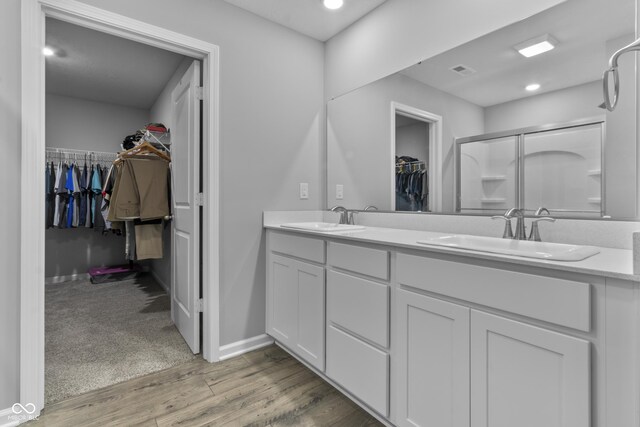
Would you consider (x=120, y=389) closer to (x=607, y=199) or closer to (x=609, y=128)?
(x=607, y=199)

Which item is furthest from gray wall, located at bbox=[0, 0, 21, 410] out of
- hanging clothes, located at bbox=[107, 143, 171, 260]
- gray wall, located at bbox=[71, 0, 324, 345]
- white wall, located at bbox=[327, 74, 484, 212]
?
white wall, located at bbox=[327, 74, 484, 212]

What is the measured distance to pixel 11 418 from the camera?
150 cm

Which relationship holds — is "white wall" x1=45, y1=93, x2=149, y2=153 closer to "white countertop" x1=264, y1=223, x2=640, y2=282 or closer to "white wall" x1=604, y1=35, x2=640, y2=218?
"white countertop" x1=264, y1=223, x2=640, y2=282

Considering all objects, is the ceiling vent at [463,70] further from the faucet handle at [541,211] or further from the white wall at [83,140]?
the white wall at [83,140]

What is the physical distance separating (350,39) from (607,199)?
196cm

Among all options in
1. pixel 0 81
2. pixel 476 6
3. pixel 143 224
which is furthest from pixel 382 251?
pixel 143 224

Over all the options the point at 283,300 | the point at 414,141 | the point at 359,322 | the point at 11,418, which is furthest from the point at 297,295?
the point at 11,418

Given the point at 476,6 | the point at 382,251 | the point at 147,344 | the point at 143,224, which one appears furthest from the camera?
the point at 143,224

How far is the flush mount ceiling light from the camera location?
1391 mm

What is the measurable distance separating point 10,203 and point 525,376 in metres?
2.27

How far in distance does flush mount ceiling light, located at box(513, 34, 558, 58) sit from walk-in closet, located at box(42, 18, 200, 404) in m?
1.96

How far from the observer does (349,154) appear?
8.02 ft

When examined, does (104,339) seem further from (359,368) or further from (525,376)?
(525,376)

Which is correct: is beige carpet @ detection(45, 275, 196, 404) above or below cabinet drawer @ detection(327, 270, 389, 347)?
below
